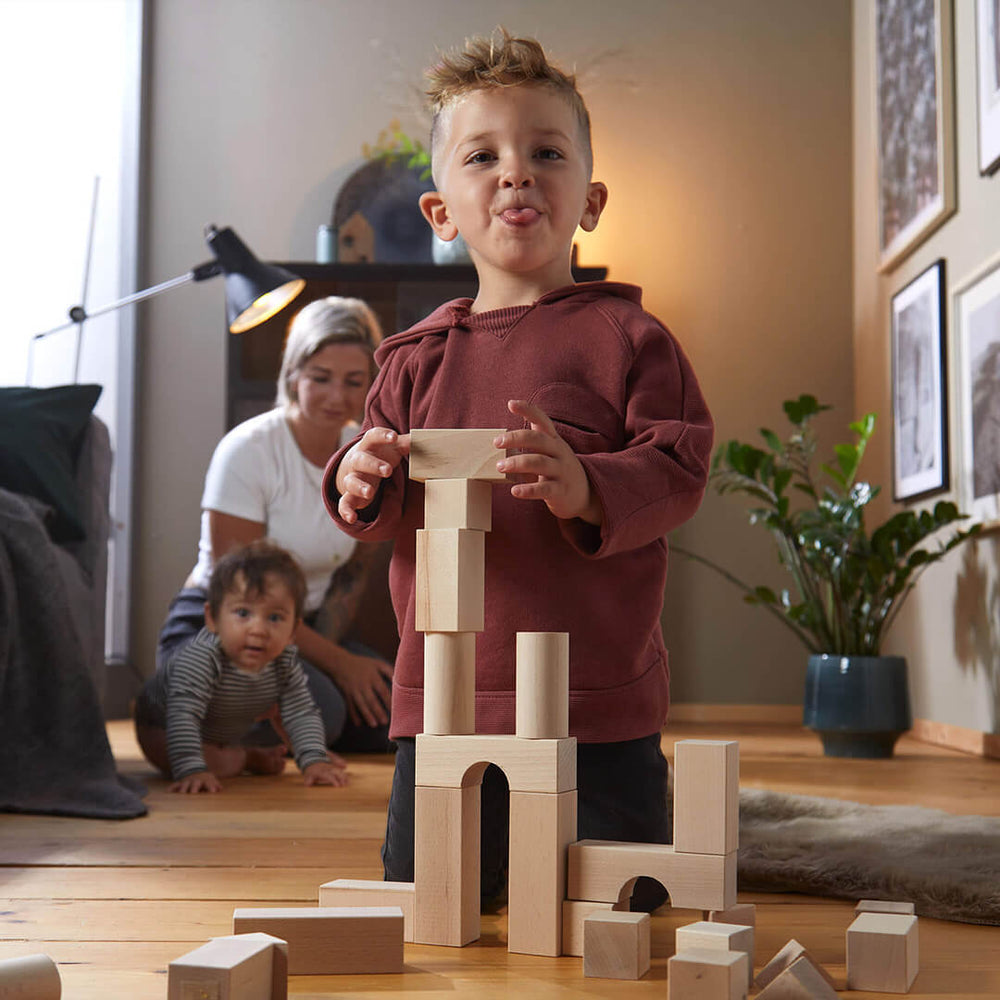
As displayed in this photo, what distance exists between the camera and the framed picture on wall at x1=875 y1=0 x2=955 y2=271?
2602 millimetres

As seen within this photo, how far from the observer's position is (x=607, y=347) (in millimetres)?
1072

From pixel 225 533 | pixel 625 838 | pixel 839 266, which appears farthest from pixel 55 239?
pixel 625 838

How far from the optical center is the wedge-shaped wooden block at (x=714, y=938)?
748 millimetres

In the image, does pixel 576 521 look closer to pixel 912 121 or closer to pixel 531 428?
pixel 531 428

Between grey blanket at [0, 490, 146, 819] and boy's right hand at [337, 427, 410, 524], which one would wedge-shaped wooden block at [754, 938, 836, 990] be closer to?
boy's right hand at [337, 427, 410, 524]

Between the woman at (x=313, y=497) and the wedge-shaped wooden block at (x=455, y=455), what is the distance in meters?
1.44

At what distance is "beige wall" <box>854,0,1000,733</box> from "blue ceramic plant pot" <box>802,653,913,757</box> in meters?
0.16

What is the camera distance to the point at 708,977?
0.71 metres

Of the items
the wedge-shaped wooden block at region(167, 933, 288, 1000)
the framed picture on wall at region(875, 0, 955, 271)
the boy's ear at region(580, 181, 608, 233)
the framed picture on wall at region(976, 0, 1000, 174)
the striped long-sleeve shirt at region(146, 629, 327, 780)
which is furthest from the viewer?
the framed picture on wall at region(875, 0, 955, 271)

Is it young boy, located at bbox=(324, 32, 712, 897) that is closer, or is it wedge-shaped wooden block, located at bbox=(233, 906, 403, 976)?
wedge-shaped wooden block, located at bbox=(233, 906, 403, 976)

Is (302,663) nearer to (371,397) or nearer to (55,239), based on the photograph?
(371,397)

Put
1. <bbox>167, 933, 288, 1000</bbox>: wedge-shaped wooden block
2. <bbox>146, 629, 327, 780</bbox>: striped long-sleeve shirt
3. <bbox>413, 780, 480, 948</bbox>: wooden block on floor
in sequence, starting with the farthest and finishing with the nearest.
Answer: <bbox>146, 629, 327, 780</bbox>: striped long-sleeve shirt, <bbox>413, 780, 480, 948</bbox>: wooden block on floor, <bbox>167, 933, 288, 1000</bbox>: wedge-shaped wooden block

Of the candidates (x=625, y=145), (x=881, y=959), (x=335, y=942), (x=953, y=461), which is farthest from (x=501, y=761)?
(x=625, y=145)

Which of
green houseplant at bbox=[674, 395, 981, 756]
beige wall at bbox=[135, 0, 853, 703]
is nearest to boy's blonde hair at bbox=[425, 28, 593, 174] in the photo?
green houseplant at bbox=[674, 395, 981, 756]
